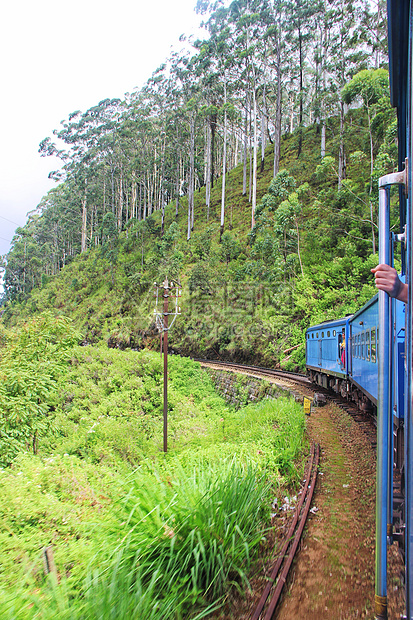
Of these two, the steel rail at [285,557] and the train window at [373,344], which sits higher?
the train window at [373,344]

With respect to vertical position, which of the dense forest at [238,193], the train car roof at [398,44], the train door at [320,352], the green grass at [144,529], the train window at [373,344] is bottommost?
the green grass at [144,529]

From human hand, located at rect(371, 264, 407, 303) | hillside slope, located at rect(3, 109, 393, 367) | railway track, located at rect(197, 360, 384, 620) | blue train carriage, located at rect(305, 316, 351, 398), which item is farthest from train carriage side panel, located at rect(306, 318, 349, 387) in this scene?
human hand, located at rect(371, 264, 407, 303)

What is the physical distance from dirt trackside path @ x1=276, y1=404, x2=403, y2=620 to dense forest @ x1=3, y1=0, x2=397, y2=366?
14656mm

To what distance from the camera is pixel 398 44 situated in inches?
66.7

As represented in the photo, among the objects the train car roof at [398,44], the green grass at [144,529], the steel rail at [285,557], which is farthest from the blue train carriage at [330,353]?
the train car roof at [398,44]

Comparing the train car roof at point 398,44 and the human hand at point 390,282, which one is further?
the human hand at point 390,282

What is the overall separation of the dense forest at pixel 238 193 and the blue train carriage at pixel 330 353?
436 cm

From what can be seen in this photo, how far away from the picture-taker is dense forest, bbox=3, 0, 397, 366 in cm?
2261

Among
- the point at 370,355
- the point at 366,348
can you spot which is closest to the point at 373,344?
the point at 370,355

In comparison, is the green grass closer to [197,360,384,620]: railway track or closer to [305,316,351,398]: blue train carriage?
[197,360,384,620]: railway track

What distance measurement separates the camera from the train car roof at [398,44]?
5.02 ft

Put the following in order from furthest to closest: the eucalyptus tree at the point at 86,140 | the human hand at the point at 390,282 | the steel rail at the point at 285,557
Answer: the eucalyptus tree at the point at 86,140 → the steel rail at the point at 285,557 → the human hand at the point at 390,282

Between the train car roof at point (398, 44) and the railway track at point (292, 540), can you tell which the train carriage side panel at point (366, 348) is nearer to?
the railway track at point (292, 540)

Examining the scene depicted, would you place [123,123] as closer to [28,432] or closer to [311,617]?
[28,432]
